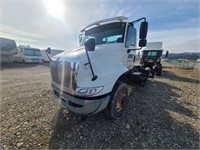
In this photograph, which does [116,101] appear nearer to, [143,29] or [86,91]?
[86,91]

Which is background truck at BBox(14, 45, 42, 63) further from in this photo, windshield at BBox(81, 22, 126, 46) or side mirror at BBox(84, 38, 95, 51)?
side mirror at BBox(84, 38, 95, 51)

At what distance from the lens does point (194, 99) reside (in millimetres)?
4805

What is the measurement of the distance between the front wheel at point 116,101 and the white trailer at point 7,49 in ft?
64.9

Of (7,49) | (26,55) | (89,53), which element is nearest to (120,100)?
(89,53)

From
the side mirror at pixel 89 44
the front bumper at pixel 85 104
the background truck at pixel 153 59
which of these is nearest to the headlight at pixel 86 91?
the front bumper at pixel 85 104

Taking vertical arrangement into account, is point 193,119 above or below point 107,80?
below

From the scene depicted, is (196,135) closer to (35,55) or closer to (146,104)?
(146,104)

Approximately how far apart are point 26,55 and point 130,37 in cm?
1845

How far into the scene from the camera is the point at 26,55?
57.2ft

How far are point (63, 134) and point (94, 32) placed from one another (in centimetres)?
311

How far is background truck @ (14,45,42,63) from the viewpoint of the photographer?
57.1ft

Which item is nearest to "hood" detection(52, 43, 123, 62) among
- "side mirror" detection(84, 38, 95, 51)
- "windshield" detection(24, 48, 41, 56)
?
"side mirror" detection(84, 38, 95, 51)

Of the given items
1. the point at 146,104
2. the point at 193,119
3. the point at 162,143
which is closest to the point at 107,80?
the point at 162,143

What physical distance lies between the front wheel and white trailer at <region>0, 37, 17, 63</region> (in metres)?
19.8
